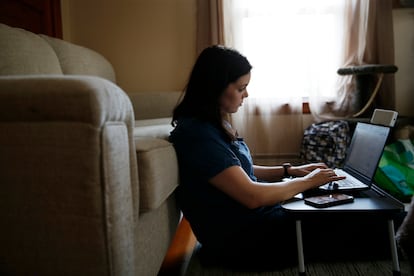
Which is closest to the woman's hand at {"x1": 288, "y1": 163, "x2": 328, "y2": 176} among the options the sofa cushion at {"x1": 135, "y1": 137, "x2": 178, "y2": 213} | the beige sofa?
the sofa cushion at {"x1": 135, "y1": 137, "x2": 178, "y2": 213}

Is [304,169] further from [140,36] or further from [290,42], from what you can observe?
[140,36]

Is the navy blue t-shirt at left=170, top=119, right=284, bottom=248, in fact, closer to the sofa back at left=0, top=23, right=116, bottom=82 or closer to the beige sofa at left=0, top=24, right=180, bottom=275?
the beige sofa at left=0, top=24, right=180, bottom=275

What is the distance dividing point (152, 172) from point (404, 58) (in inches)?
102

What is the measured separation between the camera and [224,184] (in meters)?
0.89

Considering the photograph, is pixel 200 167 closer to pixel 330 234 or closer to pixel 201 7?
pixel 330 234

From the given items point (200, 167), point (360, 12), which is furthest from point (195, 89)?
point (360, 12)

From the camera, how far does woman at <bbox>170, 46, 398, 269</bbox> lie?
895 mm

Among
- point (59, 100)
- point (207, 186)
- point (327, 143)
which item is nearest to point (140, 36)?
point (327, 143)

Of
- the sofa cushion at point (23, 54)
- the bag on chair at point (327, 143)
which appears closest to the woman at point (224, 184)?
the sofa cushion at point (23, 54)

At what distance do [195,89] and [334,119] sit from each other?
167cm

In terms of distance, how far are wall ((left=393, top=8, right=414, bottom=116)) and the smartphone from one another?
194 centimetres

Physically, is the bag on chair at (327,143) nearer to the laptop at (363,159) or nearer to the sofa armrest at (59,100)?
the laptop at (363,159)

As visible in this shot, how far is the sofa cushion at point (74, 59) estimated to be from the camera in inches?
67.5

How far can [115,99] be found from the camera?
56 centimetres
